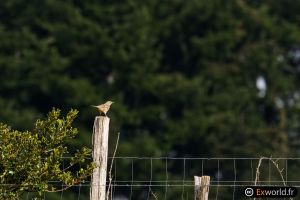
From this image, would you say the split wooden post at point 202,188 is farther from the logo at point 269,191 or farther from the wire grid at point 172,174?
the wire grid at point 172,174

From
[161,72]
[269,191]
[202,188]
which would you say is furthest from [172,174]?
[202,188]

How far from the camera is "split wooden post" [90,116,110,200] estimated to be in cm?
967

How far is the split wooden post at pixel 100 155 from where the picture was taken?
9672mm

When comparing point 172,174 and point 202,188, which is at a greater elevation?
point 172,174

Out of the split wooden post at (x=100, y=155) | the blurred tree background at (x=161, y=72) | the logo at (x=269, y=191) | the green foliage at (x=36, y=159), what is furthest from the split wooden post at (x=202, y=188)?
the blurred tree background at (x=161, y=72)

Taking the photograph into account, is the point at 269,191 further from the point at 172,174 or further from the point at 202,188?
the point at 172,174

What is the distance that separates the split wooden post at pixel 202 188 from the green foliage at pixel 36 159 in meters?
0.88

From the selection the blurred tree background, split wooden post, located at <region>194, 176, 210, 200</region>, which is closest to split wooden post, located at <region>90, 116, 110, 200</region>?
split wooden post, located at <region>194, 176, 210, 200</region>

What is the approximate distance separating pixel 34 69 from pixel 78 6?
302 cm

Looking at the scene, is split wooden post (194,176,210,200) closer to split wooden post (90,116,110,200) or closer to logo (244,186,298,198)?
logo (244,186,298,198)

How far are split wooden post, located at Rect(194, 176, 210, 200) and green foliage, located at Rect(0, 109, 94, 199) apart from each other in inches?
34.8

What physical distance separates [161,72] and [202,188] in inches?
1034

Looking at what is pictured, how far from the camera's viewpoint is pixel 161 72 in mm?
35969

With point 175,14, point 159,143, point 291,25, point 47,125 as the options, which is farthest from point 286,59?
point 47,125
